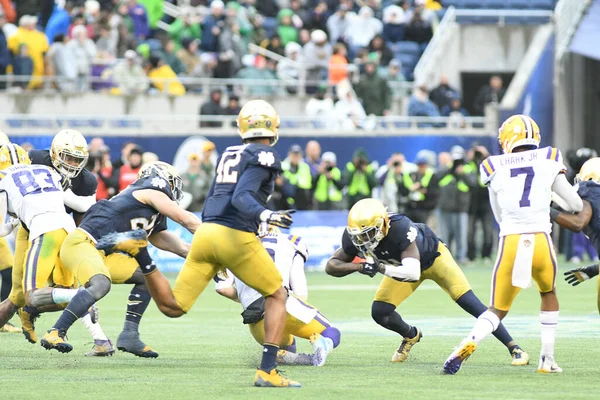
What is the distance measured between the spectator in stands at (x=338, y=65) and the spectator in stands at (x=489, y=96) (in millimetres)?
2840

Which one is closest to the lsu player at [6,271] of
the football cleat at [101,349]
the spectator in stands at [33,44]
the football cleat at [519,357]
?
the football cleat at [101,349]

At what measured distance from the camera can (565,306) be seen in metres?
14.7

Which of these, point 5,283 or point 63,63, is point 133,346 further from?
point 63,63

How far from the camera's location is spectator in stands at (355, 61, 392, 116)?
76.6ft

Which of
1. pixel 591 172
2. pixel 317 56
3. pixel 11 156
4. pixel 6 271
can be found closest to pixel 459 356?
pixel 591 172

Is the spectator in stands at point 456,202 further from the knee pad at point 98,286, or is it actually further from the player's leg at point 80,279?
the knee pad at point 98,286

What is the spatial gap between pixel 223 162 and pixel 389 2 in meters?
19.4

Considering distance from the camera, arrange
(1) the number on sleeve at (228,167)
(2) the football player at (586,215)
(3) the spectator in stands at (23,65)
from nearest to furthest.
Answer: (1) the number on sleeve at (228,167) → (2) the football player at (586,215) → (3) the spectator in stands at (23,65)

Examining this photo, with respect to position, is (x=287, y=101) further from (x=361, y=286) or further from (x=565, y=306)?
(x=565, y=306)

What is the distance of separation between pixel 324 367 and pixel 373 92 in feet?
47.1

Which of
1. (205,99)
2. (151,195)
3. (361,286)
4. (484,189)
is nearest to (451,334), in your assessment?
(151,195)

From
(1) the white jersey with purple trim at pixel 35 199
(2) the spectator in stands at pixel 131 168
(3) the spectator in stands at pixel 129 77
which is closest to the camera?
(1) the white jersey with purple trim at pixel 35 199

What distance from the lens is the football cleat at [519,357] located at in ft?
31.4

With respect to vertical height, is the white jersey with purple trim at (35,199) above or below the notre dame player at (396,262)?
above
